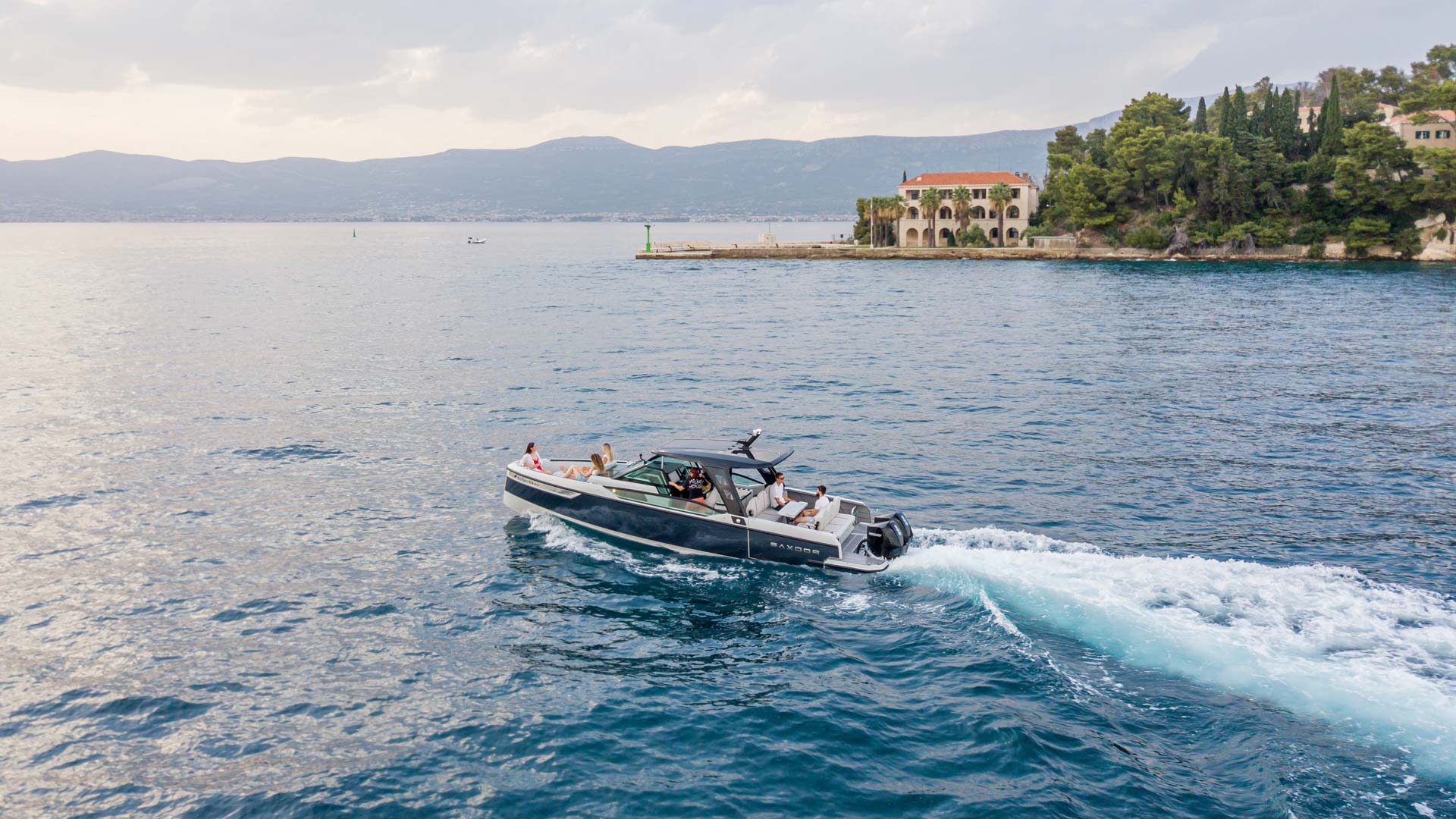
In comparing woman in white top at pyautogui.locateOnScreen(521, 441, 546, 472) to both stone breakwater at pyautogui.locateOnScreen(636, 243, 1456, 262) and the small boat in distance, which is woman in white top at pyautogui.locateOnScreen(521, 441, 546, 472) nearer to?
the small boat in distance

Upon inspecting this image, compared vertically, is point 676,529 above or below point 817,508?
below

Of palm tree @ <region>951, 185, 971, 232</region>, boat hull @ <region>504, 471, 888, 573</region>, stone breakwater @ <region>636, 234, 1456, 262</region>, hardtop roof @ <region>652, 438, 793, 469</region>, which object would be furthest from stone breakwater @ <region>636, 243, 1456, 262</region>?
boat hull @ <region>504, 471, 888, 573</region>

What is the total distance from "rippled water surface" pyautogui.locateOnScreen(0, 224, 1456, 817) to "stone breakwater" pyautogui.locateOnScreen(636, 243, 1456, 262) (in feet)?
283

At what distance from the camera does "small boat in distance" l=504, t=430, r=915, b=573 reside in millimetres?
24500

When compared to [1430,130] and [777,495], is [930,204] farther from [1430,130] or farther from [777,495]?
[777,495]

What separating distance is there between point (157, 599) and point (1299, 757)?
24.7 metres

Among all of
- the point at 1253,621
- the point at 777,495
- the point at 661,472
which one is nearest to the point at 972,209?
the point at 777,495

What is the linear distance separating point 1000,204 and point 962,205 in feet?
19.6

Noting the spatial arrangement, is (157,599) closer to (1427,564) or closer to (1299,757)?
(1299,757)

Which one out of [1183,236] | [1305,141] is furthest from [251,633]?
[1305,141]

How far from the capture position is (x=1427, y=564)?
24.4 m

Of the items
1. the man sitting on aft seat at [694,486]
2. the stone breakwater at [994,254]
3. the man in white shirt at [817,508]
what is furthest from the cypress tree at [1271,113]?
the man sitting on aft seat at [694,486]

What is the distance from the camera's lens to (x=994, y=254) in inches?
5822

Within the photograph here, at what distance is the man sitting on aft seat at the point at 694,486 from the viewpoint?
2584 centimetres
